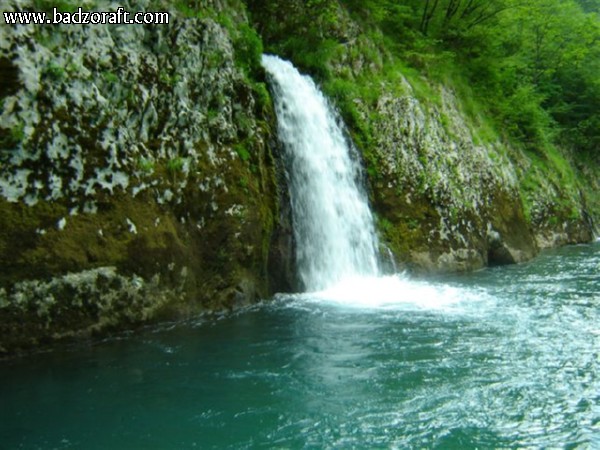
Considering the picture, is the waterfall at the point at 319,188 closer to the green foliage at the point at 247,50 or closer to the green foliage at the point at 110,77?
the green foliage at the point at 247,50

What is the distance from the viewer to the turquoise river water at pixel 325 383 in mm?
3775

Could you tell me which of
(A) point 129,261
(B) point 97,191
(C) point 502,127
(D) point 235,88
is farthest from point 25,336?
(C) point 502,127

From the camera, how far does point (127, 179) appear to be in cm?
670

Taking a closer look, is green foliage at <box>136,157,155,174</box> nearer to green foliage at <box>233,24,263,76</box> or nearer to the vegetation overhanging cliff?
the vegetation overhanging cliff

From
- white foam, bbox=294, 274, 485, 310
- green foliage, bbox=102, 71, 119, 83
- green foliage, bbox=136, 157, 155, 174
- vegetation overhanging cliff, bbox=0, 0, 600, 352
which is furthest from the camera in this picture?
white foam, bbox=294, 274, 485, 310

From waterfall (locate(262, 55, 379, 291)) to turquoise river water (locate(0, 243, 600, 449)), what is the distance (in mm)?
2028

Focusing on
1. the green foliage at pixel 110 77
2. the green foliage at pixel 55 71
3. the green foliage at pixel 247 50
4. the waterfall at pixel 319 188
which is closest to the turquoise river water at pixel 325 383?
the waterfall at pixel 319 188

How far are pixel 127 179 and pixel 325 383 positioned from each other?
12.2ft

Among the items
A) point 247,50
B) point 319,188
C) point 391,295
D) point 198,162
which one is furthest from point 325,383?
point 247,50

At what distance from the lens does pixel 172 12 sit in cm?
781

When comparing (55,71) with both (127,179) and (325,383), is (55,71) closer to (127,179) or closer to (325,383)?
(127,179)

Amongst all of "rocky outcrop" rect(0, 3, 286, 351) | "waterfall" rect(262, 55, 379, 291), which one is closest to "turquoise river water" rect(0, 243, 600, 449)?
"rocky outcrop" rect(0, 3, 286, 351)

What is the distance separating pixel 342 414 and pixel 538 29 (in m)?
22.3

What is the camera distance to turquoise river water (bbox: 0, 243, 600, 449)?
3775mm
